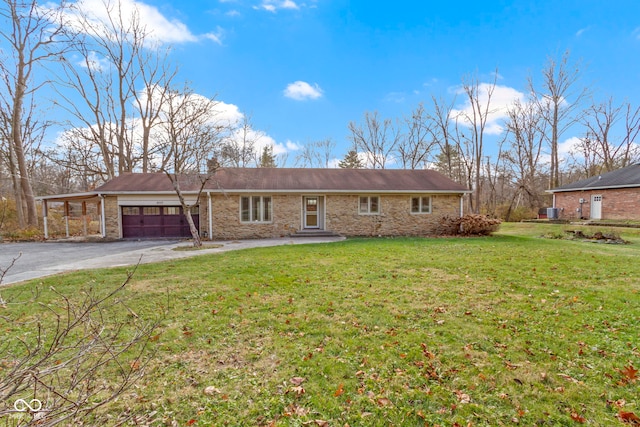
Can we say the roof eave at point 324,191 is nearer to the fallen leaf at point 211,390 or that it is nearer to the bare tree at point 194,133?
the bare tree at point 194,133

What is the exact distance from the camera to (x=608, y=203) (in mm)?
20062

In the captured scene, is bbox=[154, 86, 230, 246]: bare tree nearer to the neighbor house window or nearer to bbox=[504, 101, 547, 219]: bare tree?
the neighbor house window

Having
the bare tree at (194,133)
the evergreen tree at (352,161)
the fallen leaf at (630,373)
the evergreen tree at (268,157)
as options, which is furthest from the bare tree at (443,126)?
the fallen leaf at (630,373)

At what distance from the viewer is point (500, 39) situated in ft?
54.7

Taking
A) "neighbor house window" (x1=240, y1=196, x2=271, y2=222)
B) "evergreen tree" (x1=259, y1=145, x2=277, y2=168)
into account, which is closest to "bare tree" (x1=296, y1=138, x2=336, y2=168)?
"evergreen tree" (x1=259, y1=145, x2=277, y2=168)

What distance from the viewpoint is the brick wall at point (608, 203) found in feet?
61.4

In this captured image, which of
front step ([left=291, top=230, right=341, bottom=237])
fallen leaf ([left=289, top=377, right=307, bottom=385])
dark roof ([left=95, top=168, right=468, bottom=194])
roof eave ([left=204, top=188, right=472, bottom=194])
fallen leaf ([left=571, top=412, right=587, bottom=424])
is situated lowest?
fallen leaf ([left=571, top=412, right=587, bottom=424])

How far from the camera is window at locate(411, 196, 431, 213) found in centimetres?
1592

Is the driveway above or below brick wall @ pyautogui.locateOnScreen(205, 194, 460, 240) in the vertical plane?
below

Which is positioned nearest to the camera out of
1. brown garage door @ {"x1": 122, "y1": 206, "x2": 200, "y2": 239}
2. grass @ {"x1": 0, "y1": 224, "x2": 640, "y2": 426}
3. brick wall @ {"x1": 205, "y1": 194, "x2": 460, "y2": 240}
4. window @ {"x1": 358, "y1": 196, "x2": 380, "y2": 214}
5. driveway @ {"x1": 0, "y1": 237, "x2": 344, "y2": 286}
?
grass @ {"x1": 0, "y1": 224, "x2": 640, "y2": 426}

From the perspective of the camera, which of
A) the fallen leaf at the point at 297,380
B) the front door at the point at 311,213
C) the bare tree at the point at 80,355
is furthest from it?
the front door at the point at 311,213

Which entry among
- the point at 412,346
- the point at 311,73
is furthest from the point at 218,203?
the point at 412,346

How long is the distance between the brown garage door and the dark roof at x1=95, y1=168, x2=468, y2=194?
1.06 m

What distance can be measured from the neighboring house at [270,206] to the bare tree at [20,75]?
3.68 m
